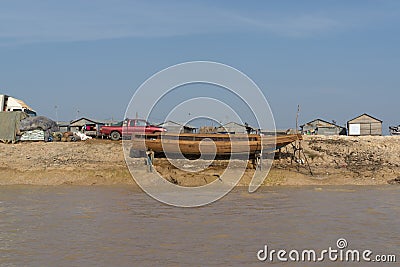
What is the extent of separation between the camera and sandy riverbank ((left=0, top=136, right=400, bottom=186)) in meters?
20.7

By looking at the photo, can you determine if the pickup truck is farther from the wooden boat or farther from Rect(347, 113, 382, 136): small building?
Rect(347, 113, 382, 136): small building

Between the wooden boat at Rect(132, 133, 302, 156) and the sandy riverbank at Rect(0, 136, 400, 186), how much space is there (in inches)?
31.8

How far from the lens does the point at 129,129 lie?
28094mm

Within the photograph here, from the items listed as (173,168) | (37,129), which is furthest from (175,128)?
(37,129)

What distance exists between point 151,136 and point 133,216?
33.1 feet

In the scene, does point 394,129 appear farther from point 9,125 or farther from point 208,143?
point 9,125

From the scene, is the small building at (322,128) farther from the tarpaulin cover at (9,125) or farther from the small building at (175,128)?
the tarpaulin cover at (9,125)

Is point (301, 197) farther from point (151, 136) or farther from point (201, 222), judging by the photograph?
point (151, 136)

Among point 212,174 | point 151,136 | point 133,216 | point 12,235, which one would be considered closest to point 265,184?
point 212,174

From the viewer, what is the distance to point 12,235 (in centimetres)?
1103

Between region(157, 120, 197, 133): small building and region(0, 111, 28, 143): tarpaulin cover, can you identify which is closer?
region(0, 111, 28, 143): tarpaulin cover

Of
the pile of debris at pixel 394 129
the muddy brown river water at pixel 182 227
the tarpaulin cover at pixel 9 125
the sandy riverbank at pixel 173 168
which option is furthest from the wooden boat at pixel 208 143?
the pile of debris at pixel 394 129

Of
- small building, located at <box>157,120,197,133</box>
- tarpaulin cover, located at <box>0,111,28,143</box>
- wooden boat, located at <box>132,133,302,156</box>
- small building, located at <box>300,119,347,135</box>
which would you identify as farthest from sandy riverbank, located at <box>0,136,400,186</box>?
small building, located at <box>300,119,347,135</box>

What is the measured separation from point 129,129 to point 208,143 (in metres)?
6.88
